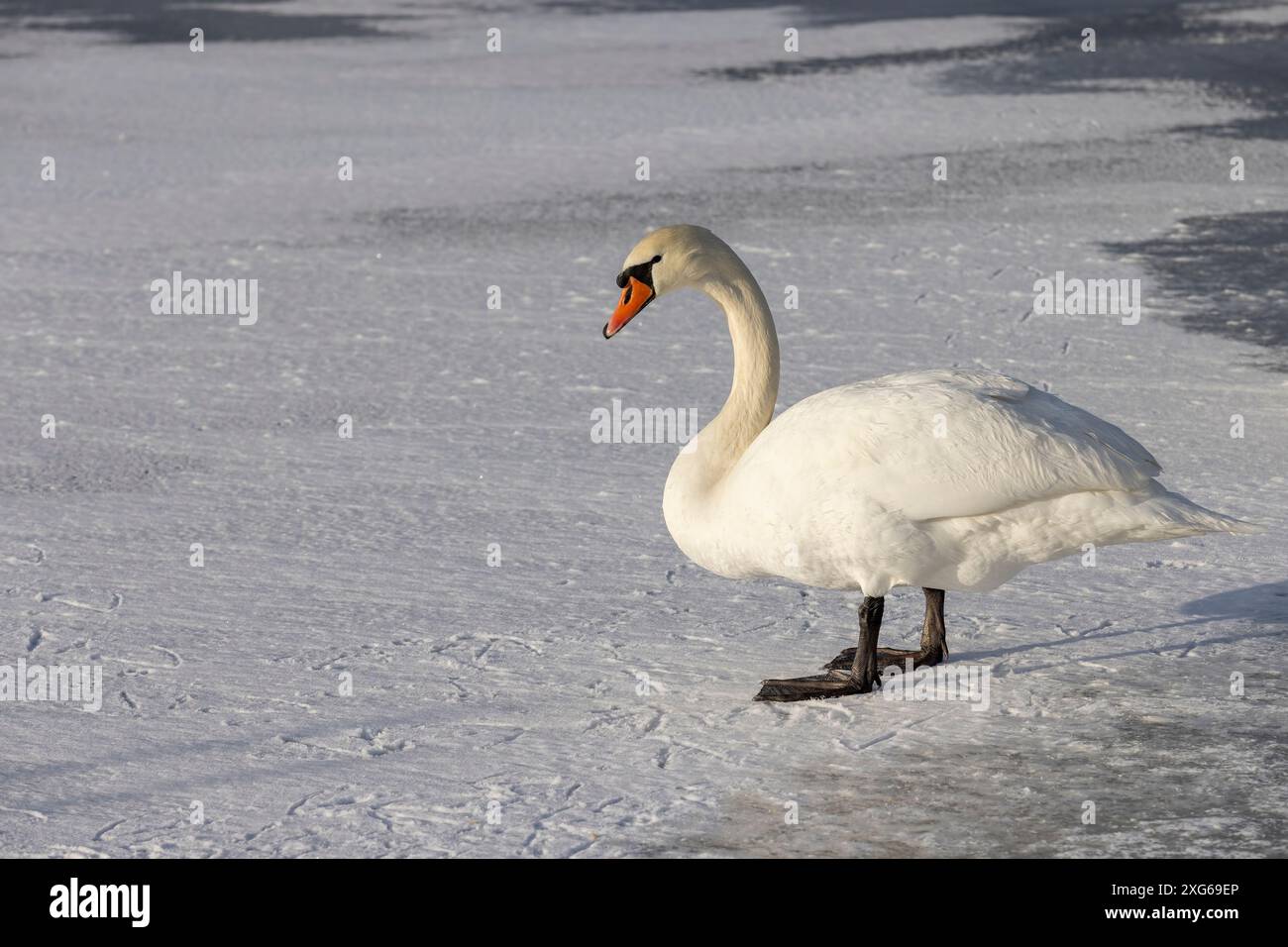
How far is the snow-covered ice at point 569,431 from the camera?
13.6 feet

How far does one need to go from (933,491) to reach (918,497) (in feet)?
0.13


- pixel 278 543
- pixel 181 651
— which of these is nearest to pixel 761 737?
pixel 181 651

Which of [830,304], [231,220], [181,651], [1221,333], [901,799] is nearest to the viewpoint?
[901,799]

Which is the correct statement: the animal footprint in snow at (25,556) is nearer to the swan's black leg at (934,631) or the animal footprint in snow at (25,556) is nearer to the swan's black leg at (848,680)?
the swan's black leg at (848,680)

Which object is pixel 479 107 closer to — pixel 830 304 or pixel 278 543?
pixel 830 304

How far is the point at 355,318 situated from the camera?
8.58m

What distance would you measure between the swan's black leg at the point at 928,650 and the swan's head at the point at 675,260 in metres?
1.02

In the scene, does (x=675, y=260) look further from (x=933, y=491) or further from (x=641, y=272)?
(x=933, y=491)

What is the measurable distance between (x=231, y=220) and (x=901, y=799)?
7.14 m

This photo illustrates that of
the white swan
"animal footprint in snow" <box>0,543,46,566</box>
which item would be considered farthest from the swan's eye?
"animal footprint in snow" <box>0,543,46,566</box>

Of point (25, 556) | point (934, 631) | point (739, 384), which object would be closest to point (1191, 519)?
point (934, 631)

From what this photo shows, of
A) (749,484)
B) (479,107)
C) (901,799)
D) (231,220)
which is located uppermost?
(479,107)

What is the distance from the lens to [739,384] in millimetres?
4953

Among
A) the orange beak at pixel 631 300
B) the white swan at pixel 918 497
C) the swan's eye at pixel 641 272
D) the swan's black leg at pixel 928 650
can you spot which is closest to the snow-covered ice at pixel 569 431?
the swan's black leg at pixel 928 650
